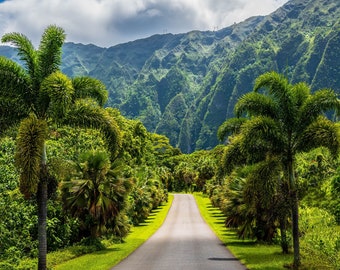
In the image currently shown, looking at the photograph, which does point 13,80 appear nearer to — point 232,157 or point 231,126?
point 232,157

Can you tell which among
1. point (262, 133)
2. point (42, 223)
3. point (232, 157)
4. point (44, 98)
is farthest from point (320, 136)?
point (42, 223)

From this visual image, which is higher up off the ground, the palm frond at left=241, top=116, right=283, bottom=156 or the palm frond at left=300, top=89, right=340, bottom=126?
the palm frond at left=300, top=89, right=340, bottom=126

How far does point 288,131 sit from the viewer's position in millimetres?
23094

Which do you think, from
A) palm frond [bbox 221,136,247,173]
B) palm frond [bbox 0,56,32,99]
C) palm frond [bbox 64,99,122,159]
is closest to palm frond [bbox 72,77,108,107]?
palm frond [bbox 64,99,122,159]

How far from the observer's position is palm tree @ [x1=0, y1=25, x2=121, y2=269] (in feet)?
57.5

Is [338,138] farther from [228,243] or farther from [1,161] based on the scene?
[1,161]

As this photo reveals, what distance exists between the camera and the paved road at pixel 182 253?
2402 cm

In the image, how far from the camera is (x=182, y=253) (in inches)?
1160

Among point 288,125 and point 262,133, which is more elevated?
point 288,125

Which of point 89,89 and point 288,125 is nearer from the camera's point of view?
point 89,89

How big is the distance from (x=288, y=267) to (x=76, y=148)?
3504cm

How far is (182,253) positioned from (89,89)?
14.1 meters

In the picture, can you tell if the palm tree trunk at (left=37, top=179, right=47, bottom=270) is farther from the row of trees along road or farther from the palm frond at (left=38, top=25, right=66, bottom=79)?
the palm frond at (left=38, top=25, right=66, bottom=79)

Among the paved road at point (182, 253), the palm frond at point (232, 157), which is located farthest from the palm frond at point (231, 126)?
the paved road at point (182, 253)
